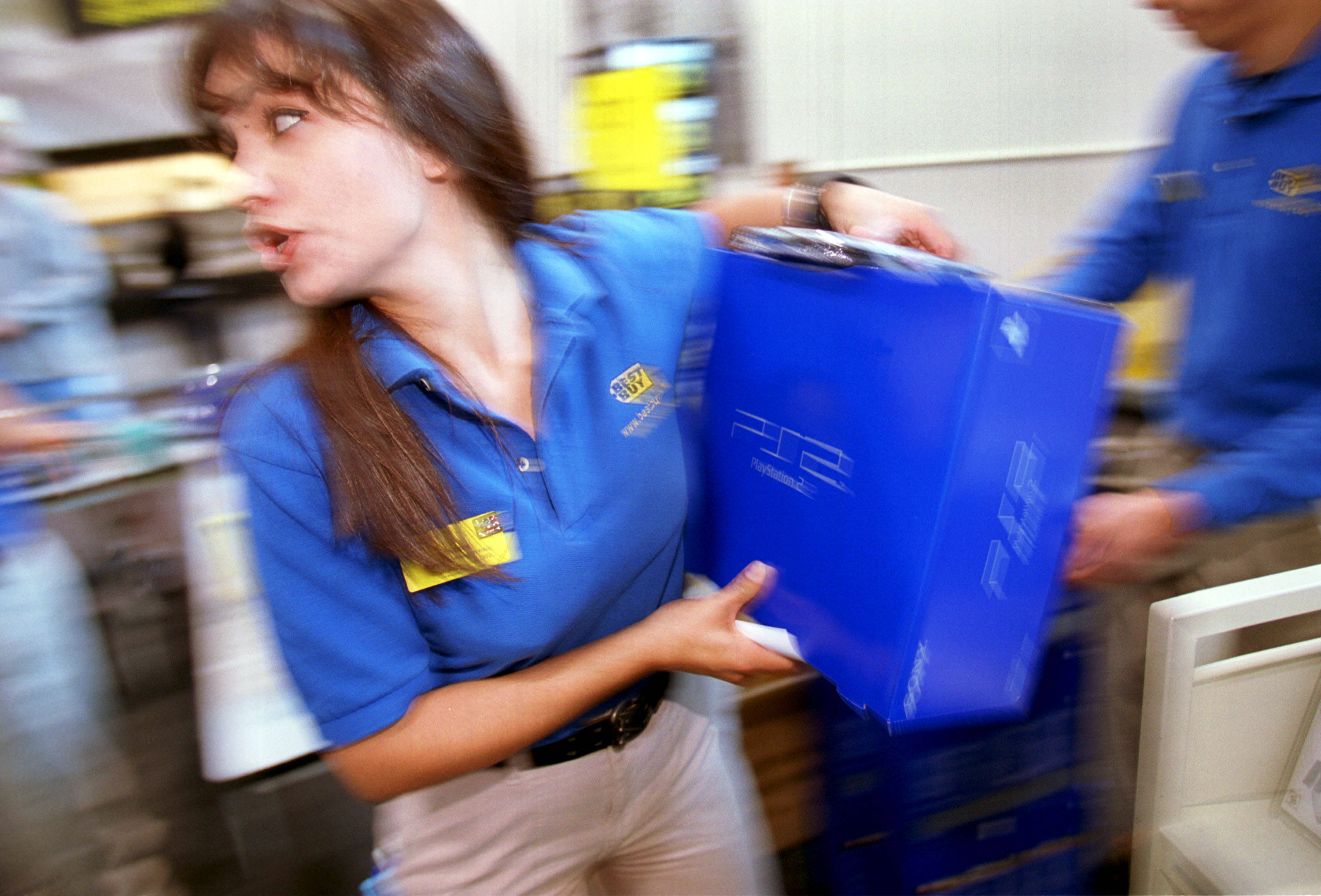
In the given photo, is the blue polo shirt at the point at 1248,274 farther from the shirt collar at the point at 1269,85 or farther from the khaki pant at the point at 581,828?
the khaki pant at the point at 581,828

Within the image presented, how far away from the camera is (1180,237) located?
4.35 feet

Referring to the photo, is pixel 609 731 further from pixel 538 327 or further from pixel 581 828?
pixel 538 327

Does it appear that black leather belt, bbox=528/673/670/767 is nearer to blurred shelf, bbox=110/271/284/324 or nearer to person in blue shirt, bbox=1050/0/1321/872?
person in blue shirt, bbox=1050/0/1321/872

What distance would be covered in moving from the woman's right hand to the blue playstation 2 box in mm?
57

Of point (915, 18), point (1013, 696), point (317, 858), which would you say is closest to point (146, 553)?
point (317, 858)

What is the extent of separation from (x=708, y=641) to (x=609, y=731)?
0.20 metres

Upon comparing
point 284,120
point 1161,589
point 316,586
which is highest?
point 284,120

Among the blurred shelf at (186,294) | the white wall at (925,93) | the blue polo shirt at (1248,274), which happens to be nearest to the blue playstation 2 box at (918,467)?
→ the blue polo shirt at (1248,274)

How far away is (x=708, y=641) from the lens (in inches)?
32.6

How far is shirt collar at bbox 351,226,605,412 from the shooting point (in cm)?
79

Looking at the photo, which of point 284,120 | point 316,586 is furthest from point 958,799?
point 284,120

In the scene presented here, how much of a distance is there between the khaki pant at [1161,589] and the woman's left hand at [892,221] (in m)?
0.52

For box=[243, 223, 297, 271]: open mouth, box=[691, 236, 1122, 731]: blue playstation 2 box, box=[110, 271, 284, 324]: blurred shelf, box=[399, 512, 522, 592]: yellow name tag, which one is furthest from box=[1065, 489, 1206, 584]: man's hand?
box=[110, 271, 284, 324]: blurred shelf

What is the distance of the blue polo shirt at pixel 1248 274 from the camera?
3.46ft
